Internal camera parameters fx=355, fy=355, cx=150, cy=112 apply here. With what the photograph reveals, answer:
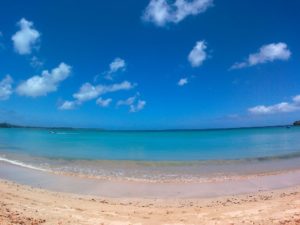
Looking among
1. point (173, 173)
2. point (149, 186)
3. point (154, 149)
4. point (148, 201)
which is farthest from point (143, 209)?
point (154, 149)

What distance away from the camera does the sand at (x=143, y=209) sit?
9.11 m

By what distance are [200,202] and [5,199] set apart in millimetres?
6353

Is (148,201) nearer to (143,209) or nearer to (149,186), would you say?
(143,209)

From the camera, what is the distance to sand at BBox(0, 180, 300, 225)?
29.9ft

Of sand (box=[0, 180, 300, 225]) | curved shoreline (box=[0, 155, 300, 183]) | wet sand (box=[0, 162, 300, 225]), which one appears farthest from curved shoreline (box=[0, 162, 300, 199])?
sand (box=[0, 180, 300, 225])

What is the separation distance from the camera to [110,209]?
10742mm

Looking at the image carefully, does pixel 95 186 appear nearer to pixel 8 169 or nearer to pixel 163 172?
pixel 163 172

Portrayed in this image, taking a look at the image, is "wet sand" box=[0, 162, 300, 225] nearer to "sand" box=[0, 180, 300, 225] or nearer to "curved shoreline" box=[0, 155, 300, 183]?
"sand" box=[0, 180, 300, 225]

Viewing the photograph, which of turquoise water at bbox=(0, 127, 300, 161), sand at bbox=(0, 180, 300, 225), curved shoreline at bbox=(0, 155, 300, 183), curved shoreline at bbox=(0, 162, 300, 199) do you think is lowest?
sand at bbox=(0, 180, 300, 225)

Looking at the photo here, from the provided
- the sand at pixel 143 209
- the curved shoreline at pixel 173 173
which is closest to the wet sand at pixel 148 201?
the sand at pixel 143 209

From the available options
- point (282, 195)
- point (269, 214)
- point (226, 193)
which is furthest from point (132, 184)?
point (269, 214)

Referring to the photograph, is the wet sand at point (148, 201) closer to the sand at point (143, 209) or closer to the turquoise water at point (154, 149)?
the sand at point (143, 209)

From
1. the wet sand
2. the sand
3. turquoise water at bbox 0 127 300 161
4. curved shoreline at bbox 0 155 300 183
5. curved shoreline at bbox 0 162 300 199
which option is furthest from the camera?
turquoise water at bbox 0 127 300 161

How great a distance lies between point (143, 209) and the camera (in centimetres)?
1093
